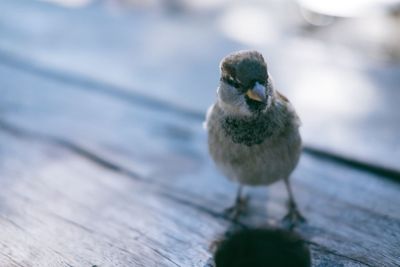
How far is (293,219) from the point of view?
2016mm

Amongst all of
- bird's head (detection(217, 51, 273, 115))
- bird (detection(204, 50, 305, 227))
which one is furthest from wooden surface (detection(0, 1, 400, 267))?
bird's head (detection(217, 51, 273, 115))

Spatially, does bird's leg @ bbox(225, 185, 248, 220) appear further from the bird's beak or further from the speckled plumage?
the bird's beak

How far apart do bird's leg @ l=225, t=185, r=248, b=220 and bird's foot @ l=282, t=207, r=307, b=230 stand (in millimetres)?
173

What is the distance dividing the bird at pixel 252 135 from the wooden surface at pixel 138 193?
5.1 inches

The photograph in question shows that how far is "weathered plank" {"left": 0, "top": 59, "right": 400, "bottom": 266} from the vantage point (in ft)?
6.11

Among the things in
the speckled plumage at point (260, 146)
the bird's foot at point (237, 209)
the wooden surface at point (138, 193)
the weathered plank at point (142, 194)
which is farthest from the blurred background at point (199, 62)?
the bird's foot at point (237, 209)

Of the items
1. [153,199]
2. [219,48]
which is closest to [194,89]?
[219,48]

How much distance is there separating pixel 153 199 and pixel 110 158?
43 cm

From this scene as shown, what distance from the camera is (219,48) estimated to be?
3512 millimetres

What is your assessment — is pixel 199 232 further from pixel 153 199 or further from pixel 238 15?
pixel 238 15

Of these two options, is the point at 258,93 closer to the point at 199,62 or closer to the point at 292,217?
the point at 292,217

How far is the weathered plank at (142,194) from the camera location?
1.86m

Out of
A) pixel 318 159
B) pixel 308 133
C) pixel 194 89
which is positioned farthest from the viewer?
pixel 194 89

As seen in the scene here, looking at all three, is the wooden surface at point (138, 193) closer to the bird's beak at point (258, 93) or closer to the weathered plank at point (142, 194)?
the weathered plank at point (142, 194)
